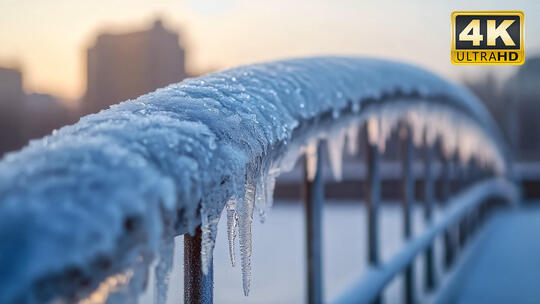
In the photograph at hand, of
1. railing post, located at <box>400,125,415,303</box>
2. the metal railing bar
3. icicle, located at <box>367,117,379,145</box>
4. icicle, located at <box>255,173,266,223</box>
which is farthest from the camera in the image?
railing post, located at <box>400,125,415,303</box>

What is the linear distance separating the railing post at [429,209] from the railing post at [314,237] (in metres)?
2.96

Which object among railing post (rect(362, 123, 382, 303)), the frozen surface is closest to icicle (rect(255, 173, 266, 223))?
railing post (rect(362, 123, 382, 303))

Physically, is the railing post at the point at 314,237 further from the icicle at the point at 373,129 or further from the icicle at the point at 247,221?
the icicle at the point at 247,221

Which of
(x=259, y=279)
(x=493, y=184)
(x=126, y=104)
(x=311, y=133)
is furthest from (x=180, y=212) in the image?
(x=493, y=184)

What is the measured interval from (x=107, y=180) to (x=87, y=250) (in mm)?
112

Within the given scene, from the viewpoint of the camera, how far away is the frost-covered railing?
0.71m

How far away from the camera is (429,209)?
5172 millimetres

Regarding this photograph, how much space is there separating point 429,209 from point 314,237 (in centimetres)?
308

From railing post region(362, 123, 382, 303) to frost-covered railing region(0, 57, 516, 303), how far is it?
4.09ft

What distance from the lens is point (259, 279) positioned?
10180 millimetres

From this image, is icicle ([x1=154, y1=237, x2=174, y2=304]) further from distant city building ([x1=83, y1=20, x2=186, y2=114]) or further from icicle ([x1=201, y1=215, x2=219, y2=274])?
distant city building ([x1=83, y1=20, x2=186, y2=114])

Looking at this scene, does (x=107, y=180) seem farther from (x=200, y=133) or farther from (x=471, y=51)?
(x=471, y=51)

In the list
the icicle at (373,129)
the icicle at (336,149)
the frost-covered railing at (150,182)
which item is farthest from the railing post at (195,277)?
the icicle at (373,129)

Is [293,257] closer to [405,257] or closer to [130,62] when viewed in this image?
[405,257]
